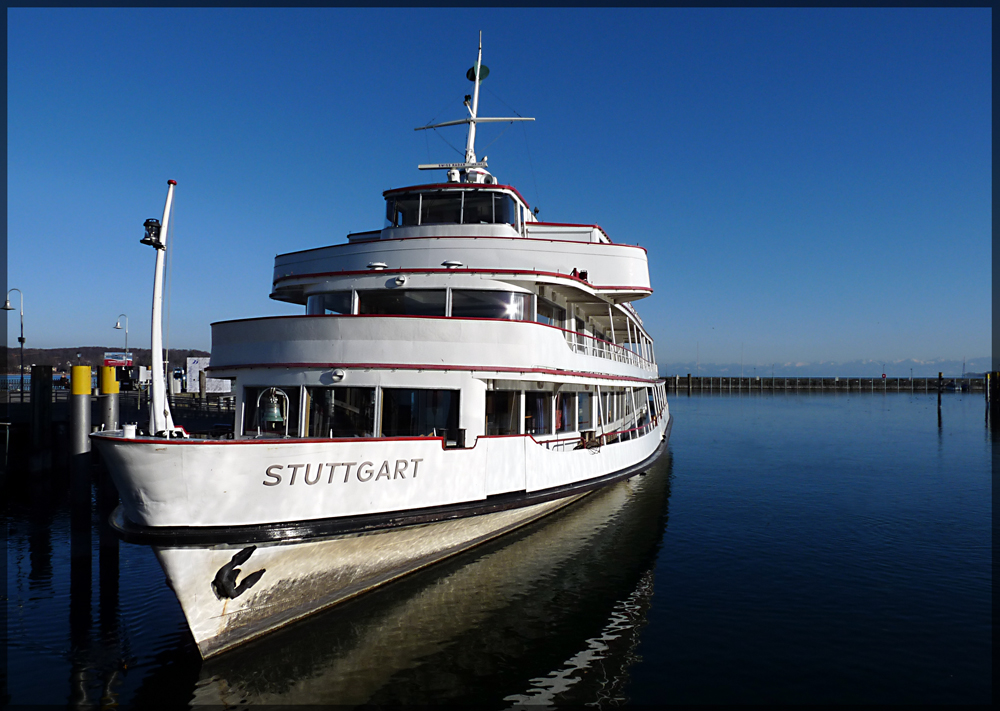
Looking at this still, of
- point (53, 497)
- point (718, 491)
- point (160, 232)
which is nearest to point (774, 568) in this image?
point (718, 491)

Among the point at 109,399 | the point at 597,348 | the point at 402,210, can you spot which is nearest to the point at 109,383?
the point at 109,399

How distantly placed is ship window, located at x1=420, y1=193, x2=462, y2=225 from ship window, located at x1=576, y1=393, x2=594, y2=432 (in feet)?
17.6

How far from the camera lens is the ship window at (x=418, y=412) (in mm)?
10812

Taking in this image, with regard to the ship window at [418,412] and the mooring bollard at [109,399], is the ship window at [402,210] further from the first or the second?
the mooring bollard at [109,399]

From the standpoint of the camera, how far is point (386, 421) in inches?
425

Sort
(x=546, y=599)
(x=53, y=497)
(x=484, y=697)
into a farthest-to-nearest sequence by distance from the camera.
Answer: (x=53, y=497), (x=546, y=599), (x=484, y=697)

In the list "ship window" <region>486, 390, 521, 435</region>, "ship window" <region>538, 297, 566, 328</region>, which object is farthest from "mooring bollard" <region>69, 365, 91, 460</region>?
"ship window" <region>538, 297, 566, 328</region>

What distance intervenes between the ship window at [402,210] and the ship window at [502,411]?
6.20 m

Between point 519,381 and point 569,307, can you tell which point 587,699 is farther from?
point 569,307

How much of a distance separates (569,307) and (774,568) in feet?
23.3

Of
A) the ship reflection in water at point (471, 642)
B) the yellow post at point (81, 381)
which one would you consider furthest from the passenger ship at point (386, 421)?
the yellow post at point (81, 381)

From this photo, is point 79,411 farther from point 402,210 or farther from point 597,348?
point 597,348

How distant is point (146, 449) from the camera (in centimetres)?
739

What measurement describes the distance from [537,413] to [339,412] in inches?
163
